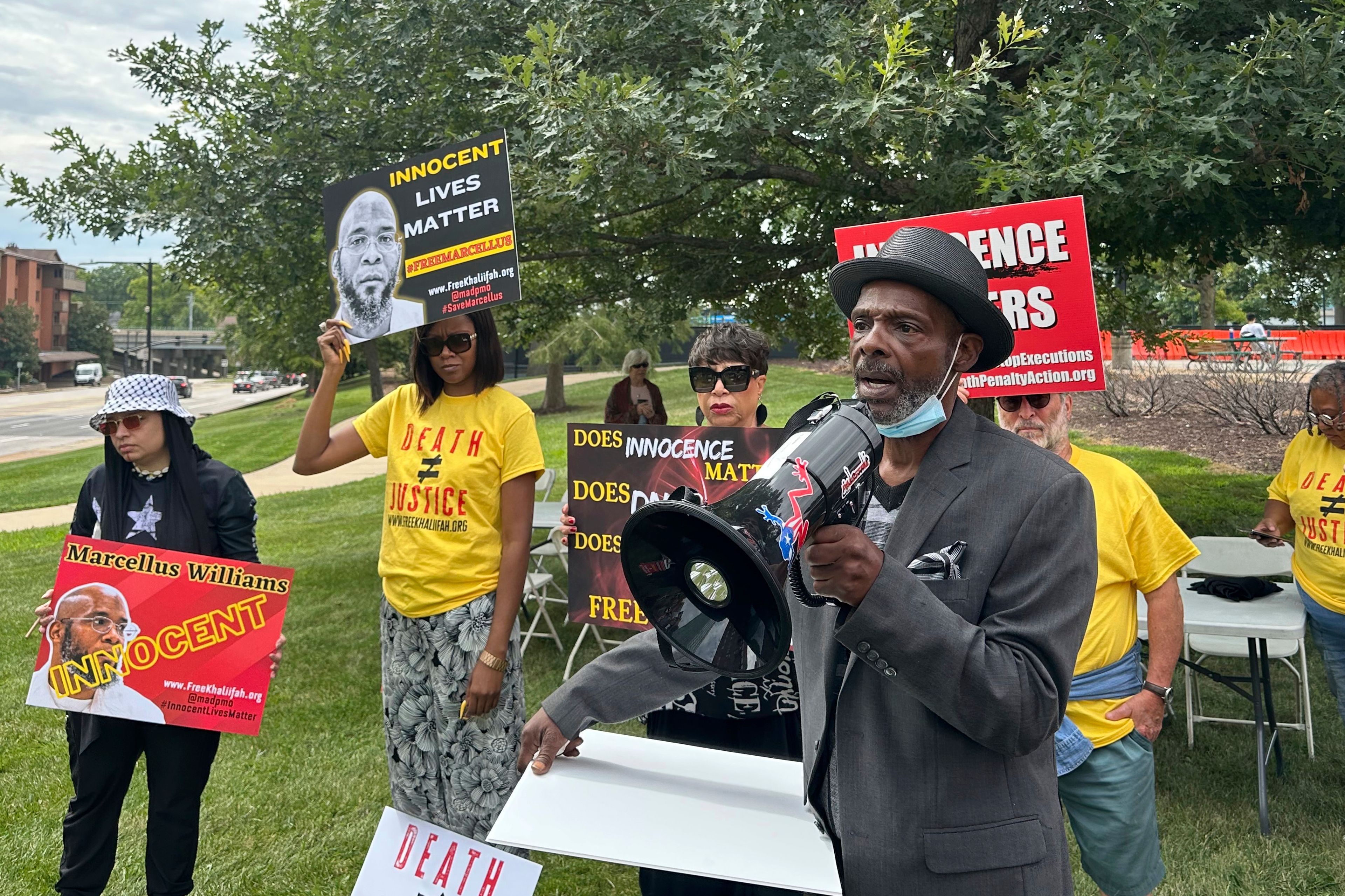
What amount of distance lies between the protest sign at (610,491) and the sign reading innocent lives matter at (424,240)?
1293mm

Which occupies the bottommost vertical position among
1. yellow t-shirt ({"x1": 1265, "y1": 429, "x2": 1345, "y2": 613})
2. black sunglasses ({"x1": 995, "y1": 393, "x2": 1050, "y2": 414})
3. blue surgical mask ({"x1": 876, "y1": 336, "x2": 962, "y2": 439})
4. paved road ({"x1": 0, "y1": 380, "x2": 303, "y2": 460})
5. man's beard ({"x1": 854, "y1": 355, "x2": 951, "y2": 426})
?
yellow t-shirt ({"x1": 1265, "y1": 429, "x2": 1345, "y2": 613})

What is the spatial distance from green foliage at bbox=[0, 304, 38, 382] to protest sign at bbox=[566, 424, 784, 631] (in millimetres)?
78970

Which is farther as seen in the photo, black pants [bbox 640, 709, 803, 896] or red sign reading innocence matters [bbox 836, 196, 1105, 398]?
red sign reading innocence matters [bbox 836, 196, 1105, 398]

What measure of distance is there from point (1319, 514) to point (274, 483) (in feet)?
59.2

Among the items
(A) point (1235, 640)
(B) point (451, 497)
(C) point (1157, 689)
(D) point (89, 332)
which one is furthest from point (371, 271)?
(D) point (89, 332)

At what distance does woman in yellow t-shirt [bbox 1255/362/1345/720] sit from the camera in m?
4.25

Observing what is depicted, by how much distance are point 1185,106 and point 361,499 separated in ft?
46.1

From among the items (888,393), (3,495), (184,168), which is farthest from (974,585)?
(3,495)

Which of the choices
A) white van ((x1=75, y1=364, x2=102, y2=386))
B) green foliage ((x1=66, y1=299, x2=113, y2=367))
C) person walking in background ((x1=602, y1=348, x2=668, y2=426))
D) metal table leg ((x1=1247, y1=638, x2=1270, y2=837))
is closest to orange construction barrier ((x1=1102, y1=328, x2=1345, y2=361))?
person walking in background ((x1=602, y1=348, x2=668, y2=426))

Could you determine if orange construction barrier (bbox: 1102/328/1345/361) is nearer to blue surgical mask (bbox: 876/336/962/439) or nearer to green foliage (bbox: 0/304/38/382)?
blue surgical mask (bbox: 876/336/962/439)

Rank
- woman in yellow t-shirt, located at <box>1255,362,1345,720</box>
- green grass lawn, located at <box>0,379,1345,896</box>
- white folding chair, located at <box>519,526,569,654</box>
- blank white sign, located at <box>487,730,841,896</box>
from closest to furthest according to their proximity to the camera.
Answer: blank white sign, located at <box>487,730,841,896</box>, green grass lawn, located at <box>0,379,1345,896</box>, woman in yellow t-shirt, located at <box>1255,362,1345,720</box>, white folding chair, located at <box>519,526,569,654</box>

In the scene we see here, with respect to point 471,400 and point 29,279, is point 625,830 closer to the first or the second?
point 471,400

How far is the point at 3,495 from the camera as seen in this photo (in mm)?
17812

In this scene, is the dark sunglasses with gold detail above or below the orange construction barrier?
below
